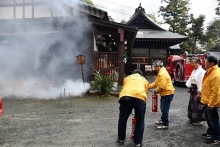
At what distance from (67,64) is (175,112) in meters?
5.84

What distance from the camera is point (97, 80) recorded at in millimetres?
9820

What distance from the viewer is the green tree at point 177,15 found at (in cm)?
3278

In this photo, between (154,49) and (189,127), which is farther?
(154,49)

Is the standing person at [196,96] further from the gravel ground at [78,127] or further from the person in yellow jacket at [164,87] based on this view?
the person in yellow jacket at [164,87]

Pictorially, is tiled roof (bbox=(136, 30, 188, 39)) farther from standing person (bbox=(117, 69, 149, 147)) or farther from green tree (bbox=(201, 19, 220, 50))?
standing person (bbox=(117, 69, 149, 147))

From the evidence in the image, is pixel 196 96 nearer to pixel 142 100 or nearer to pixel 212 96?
pixel 212 96

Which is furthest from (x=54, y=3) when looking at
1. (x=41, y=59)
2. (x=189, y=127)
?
(x=189, y=127)

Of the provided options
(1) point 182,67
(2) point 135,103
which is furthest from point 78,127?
(1) point 182,67

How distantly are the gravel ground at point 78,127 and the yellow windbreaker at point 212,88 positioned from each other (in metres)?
0.89

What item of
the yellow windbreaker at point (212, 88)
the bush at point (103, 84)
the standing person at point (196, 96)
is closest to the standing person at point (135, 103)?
the yellow windbreaker at point (212, 88)

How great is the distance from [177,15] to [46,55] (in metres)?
27.5

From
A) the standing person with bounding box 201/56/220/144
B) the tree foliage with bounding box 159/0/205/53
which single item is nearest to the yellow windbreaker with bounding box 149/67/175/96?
the standing person with bounding box 201/56/220/144

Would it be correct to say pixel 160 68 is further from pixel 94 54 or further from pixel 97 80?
pixel 94 54

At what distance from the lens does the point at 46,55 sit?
1120cm
